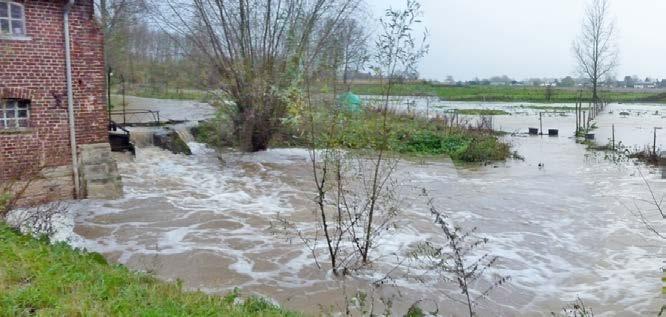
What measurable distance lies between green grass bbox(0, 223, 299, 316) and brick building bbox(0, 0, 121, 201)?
567 centimetres

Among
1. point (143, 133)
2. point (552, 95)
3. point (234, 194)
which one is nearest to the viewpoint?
point (234, 194)

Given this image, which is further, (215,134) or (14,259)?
(215,134)

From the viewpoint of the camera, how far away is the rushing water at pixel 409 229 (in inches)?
282

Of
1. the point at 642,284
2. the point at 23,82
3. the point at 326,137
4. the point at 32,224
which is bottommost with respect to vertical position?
the point at 642,284

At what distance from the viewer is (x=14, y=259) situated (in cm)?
Result: 522

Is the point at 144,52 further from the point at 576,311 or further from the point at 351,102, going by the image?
the point at 576,311

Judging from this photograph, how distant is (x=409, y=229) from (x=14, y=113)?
8233 millimetres

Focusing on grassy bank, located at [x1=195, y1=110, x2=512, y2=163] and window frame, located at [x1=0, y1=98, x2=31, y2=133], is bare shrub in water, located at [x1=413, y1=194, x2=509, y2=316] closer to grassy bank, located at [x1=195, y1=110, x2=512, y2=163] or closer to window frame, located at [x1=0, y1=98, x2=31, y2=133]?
grassy bank, located at [x1=195, y1=110, x2=512, y2=163]

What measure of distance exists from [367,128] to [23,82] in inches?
290

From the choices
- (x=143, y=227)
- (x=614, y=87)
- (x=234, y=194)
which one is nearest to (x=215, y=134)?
(x=234, y=194)

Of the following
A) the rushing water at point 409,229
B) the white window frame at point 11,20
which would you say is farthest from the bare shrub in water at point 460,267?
the white window frame at point 11,20

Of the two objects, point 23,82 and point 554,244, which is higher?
point 23,82

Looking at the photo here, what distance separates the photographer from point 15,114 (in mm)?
10844

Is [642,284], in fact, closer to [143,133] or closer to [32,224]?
[32,224]
